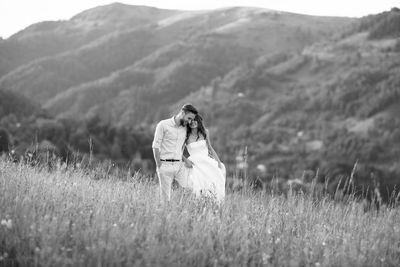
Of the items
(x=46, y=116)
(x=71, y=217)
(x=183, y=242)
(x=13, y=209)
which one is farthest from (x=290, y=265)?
(x=46, y=116)

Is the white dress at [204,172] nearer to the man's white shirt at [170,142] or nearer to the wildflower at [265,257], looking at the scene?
the man's white shirt at [170,142]

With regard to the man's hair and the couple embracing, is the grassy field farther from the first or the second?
the man's hair

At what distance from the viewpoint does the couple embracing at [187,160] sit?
22.4 ft

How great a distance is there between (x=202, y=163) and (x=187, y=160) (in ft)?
0.74

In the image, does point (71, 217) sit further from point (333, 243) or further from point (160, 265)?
point (333, 243)

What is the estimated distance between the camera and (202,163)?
726cm

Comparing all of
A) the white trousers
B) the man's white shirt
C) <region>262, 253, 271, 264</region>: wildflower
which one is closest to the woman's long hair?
the man's white shirt

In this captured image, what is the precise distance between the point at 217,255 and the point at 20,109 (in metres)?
132

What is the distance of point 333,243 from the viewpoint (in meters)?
5.04

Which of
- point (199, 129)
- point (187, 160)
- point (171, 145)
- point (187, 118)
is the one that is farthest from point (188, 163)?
point (187, 118)

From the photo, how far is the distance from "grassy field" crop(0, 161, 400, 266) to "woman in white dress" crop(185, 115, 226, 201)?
112cm

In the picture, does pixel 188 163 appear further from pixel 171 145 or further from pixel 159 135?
pixel 159 135

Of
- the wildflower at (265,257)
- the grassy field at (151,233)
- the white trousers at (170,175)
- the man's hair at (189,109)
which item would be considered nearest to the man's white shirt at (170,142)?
the white trousers at (170,175)

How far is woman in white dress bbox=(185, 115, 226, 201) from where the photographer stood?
7.05 metres
